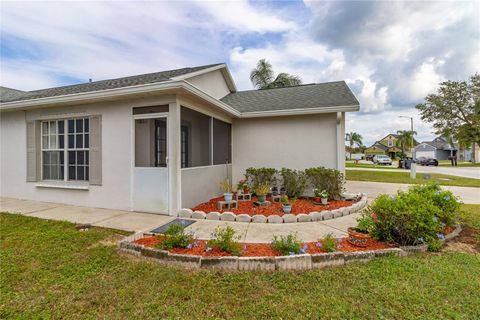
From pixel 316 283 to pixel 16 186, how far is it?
9.56 metres

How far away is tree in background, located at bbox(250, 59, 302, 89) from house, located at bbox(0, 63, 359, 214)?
10671 millimetres

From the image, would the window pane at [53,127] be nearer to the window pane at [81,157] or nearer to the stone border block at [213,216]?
the window pane at [81,157]

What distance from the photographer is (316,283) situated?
2.65m

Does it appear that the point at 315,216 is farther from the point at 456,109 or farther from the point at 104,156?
the point at 456,109

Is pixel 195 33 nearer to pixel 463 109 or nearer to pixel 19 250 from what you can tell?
pixel 19 250

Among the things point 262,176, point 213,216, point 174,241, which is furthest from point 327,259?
point 262,176

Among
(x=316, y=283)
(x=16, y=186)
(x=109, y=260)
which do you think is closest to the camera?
(x=316, y=283)

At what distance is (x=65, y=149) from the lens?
6.61 meters

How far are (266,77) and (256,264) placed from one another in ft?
62.7

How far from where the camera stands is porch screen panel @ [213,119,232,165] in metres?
7.94

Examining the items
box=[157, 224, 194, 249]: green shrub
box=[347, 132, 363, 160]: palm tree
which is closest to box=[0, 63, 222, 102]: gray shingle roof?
box=[157, 224, 194, 249]: green shrub

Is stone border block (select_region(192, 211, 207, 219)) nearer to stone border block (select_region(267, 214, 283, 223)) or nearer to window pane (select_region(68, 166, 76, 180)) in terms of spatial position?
stone border block (select_region(267, 214, 283, 223))

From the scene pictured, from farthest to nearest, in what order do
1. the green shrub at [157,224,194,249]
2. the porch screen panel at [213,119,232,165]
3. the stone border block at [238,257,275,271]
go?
the porch screen panel at [213,119,232,165]
the green shrub at [157,224,194,249]
the stone border block at [238,257,275,271]

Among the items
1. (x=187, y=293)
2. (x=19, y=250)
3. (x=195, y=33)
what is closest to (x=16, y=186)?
(x=19, y=250)
